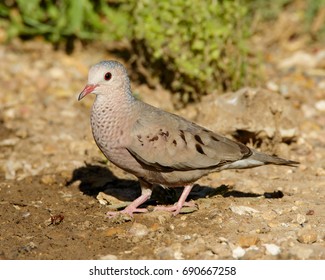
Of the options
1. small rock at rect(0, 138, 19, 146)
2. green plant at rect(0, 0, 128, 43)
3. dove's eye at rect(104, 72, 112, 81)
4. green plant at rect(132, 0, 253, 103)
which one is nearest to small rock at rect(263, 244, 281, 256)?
dove's eye at rect(104, 72, 112, 81)

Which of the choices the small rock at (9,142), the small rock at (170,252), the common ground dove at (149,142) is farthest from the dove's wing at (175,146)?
the small rock at (9,142)

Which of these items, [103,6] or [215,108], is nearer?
[215,108]

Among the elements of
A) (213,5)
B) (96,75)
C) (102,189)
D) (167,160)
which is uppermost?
(213,5)

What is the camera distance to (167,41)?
23.5ft

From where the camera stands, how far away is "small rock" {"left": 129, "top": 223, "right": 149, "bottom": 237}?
187 inches

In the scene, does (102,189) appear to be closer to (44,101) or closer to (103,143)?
(103,143)

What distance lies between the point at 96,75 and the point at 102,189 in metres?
1.21

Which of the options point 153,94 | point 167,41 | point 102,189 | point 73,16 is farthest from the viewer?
point 73,16

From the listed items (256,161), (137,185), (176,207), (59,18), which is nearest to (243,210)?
(256,161)

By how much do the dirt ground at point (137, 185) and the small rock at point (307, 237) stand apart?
1.1 inches

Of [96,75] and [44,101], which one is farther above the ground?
[96,75]

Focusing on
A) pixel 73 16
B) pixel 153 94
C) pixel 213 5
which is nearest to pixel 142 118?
pixel 213 5

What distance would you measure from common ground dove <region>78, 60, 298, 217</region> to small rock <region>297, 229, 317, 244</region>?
765mm

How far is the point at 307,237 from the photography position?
453 centimetres
